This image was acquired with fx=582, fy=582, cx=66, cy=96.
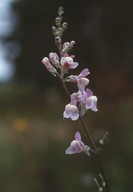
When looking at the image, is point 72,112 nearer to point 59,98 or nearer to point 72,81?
point 72,81

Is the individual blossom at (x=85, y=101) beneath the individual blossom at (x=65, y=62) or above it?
beneath

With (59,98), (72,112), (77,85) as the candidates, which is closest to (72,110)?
(72,112)

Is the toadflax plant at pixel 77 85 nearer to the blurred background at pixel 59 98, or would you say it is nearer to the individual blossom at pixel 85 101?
the individual blossom at pixel 85 101

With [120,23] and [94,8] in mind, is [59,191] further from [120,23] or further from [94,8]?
[94,8]

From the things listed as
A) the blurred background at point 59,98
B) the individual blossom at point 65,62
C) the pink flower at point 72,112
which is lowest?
the pink flower at point 72,112

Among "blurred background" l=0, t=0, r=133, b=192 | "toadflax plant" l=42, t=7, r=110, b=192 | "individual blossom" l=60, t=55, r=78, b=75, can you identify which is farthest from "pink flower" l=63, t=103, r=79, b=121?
"blurred background" l=0, t=0, r=133, b=192

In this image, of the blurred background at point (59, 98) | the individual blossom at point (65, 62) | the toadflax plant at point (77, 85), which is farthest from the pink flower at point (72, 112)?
the blurred background at point (59, 98)

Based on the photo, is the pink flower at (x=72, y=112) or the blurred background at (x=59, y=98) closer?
the pink flower at (x=72, y=112)

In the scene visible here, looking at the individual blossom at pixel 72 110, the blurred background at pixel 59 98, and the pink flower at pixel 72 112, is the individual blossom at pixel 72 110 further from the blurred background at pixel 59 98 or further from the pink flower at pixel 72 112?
the blurred background at pixel 59 98
